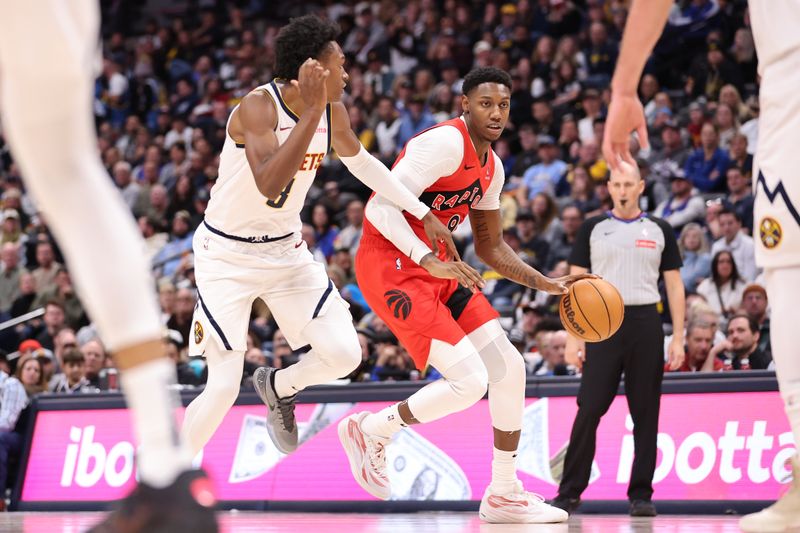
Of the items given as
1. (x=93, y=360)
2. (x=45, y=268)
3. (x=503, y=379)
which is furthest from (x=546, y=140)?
(x=503, y=379)

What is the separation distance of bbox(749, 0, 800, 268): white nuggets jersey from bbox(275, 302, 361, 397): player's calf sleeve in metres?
2.44

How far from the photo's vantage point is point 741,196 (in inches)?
445

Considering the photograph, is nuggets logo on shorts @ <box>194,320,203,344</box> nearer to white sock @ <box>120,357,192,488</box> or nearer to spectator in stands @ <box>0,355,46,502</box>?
white sock @ <box>120,357,192,488</box>

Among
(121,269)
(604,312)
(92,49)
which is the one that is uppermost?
(92,49)

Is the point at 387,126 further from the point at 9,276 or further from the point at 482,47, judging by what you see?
the point at 9,276

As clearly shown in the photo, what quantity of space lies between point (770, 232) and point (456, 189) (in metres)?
2.86

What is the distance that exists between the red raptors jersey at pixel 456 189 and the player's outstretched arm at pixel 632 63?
104 inches

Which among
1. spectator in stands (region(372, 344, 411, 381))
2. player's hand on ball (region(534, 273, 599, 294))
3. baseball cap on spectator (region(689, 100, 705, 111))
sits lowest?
spectator in stands (region(372, 344, 411, 381))

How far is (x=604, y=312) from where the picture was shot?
5781 mm

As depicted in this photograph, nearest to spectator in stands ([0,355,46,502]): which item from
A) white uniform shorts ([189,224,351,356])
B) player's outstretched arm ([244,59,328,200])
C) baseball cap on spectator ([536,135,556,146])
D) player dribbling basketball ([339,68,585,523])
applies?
player dribbling basketball ([339,68,585,523])

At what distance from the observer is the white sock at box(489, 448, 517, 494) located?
5.88 metres

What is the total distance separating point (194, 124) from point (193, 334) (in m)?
13.0

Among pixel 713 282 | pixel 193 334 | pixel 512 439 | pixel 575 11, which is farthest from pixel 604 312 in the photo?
pixel 575 11

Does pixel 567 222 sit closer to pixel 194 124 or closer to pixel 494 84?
pixel 494 84
